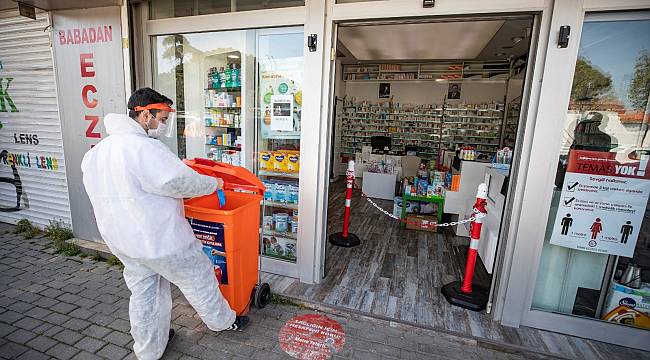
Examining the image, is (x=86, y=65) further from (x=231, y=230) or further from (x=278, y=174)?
(x=231, y=230)

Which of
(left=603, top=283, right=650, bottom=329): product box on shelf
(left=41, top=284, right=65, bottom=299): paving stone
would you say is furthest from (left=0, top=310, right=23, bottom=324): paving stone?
(left=603, top=283, right=650, bottom=329): product box on shelf

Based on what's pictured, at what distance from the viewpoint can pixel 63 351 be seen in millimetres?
2207

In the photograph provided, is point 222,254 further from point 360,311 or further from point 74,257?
point 74,257

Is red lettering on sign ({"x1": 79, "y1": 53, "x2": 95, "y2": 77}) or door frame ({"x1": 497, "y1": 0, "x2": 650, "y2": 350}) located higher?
red lettering on sign ({"x1": 79, "y1": 53, "x2": 95, "y2": 77})

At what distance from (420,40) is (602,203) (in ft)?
17.3

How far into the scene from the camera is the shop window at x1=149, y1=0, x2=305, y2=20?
9.81 ft

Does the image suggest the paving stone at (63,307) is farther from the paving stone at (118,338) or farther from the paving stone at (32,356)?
the paving stone at (118,338)

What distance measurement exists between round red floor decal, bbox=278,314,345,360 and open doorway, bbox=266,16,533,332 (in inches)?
9.8

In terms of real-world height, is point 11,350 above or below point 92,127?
below

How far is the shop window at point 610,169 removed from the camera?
7.40 ft

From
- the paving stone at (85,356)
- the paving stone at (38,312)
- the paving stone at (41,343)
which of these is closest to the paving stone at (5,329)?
the paving stone at (38,312)

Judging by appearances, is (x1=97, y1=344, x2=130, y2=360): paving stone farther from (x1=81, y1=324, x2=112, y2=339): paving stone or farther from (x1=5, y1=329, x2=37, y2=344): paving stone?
(x1=5, y1=329, x2=37, y2=344): paving stone

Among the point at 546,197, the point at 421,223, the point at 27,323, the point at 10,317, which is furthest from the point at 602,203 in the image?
the point at 10,317

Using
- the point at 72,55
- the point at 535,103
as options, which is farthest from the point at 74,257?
the point at 535,103
